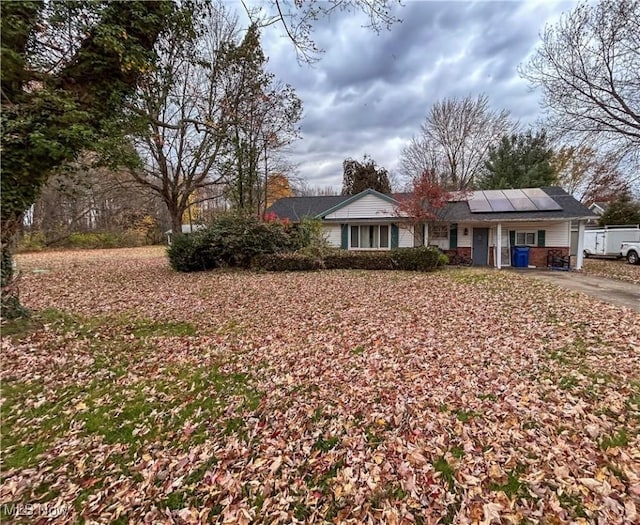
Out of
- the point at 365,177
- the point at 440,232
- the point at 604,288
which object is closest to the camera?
the point at 604,288

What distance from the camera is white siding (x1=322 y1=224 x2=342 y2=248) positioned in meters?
17.0

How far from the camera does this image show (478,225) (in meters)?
15.1

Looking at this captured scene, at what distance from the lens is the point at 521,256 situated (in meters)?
14.3

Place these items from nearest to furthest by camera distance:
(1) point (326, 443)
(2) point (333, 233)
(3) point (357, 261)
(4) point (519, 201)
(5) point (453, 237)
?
(1) point (326, 443)
(3) point (357, 261)
(4) point (519, 201)
(5) point (453, 237)
(2) point (333, 233)

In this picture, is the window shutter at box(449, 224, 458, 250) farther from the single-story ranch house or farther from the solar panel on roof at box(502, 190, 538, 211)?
the solar panel on roof at box(502, 190, 538, 211)

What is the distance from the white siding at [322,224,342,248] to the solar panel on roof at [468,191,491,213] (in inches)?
268

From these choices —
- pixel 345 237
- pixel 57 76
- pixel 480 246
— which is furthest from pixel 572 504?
pixel 345 237

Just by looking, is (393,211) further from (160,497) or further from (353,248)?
(160,497)

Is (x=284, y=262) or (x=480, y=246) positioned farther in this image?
(x=480, y=246)

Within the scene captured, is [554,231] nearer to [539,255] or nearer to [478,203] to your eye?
[539,255]

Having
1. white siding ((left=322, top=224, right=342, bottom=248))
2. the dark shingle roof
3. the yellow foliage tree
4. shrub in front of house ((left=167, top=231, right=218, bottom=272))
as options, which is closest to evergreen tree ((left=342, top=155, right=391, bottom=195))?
the yellow foliage tree

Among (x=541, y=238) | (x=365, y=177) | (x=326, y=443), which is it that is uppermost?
(x=365, y=177)

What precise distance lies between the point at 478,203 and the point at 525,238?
2.75 meters

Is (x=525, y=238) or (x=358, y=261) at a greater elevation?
(x=525, y=238)
